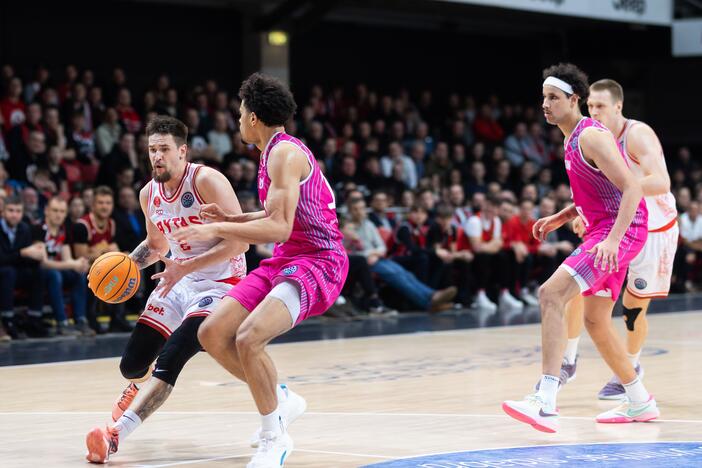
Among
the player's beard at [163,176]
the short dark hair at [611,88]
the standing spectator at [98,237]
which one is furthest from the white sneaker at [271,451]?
the standing spectator at [98,237]

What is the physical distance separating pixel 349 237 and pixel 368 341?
2615 millimetres

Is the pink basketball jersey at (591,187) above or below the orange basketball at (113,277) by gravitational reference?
above

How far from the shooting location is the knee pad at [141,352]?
19.3ft

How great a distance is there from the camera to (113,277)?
235 inches

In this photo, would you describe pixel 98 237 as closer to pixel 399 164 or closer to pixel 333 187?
pixel 333 187

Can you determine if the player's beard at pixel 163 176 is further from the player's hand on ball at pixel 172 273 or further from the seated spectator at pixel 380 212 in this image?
the seated spectator at pixel 380 212

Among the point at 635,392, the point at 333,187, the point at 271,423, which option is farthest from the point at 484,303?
the point at 271,423

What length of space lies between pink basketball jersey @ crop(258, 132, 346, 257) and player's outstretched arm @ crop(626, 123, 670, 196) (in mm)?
2153

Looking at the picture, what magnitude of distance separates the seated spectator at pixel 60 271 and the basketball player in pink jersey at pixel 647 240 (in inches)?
215

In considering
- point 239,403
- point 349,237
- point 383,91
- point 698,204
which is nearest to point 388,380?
point 239,403

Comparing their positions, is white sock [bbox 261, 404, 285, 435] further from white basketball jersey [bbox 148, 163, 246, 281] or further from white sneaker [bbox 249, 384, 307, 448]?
white basketball jersey [bbox 148, 163, 246, 281]

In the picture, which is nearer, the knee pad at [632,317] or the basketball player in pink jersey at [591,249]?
the basketball player in pink jersey at [591,249]

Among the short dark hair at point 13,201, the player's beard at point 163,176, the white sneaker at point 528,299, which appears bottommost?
the white sneaker at point 528,299

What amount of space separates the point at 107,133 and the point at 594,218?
903cm
